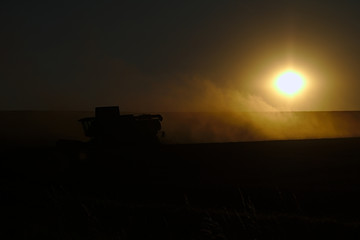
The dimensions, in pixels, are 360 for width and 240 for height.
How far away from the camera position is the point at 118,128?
102 feet

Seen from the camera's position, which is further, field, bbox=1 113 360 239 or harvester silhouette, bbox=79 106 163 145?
harvester silhouette, bbox=79 106 163 145

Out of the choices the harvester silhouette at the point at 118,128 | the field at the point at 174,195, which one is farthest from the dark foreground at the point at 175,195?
the harvester silhouette at the point at 118,128

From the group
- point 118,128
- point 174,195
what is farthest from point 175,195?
point 118,128

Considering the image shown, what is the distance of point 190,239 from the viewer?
7.98 metres

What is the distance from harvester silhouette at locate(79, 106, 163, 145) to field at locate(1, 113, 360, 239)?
892 mm

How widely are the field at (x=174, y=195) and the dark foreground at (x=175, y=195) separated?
0.04m

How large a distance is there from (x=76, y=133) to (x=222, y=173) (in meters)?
53.5

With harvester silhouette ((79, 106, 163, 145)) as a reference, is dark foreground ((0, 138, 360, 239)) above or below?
below

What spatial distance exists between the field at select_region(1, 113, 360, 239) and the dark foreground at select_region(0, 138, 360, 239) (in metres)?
0.04

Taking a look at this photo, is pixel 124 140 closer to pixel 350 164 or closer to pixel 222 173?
pixel 222 173

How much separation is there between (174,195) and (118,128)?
16.2 metres

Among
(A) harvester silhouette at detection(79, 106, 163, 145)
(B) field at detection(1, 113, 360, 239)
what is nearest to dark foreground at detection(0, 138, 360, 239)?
(B) field at detection(1, 113, 360, 239)

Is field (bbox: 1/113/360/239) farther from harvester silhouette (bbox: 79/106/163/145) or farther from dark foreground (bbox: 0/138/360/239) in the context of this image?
harvester silhouette (bbox: 79/106/163/145)

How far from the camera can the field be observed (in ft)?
28.6
